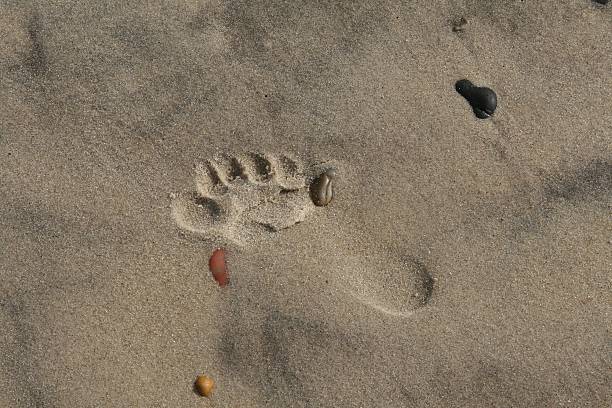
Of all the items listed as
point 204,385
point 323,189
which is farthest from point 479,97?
point 204,385

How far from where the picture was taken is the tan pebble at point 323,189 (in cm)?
267

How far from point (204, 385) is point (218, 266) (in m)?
0.55

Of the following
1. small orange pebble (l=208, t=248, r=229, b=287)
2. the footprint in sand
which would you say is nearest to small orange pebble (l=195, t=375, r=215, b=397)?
small orange pebble (l=208, t=248, r=229, b=287)

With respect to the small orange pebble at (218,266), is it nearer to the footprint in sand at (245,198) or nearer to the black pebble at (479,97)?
the footprint in sand at (245,198)

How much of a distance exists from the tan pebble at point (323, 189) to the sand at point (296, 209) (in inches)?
1.6

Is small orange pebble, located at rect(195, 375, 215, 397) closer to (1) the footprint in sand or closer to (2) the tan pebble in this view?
(1) the footprint in sand

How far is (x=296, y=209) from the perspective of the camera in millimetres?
2689

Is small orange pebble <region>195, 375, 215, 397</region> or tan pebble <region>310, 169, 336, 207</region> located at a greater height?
tan pebble <region>310, 169, 336, 207</region>

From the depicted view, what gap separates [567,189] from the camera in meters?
2.76

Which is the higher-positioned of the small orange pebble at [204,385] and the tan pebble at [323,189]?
the tan pebble at [323,189]

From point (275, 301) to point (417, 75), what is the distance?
1294 mm

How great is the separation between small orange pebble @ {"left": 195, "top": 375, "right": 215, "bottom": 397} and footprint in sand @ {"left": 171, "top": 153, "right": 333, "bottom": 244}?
656mm

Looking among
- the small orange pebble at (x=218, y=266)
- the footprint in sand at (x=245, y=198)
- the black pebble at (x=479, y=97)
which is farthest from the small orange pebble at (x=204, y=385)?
the black pebble at (x=479, y=97)

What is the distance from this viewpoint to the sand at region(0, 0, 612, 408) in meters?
2.63
